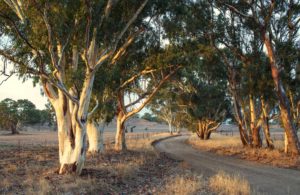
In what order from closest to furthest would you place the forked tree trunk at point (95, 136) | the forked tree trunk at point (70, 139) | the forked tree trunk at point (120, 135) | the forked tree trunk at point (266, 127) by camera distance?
the forked tree trunk at point (70, 139)
the forked tree trunk at point (95, 136)
the forked tree trunk at point (266, 127)
the forked tree trunk at point (120, 135)

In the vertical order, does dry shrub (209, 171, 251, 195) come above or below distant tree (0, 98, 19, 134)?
below

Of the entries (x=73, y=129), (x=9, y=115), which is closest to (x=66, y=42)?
(x=73, y=129)

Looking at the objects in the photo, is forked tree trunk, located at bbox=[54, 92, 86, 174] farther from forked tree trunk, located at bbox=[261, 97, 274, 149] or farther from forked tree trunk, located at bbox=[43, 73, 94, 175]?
forked tree trunk, located at bbox=[261, 97, 274, 149]

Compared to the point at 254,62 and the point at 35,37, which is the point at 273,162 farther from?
the point at 35,37

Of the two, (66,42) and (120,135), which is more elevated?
(66,42)

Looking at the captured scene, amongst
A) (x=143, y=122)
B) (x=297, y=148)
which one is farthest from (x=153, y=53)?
(x=143, y=122)

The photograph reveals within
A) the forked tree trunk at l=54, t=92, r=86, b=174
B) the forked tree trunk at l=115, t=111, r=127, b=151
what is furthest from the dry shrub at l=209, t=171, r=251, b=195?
the forked tree trunk at l=115, t=111, r=127, b=151

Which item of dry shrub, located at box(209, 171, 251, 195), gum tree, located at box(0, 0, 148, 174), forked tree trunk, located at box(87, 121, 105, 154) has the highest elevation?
gum tree, located at box(0, 0, 148, 174)

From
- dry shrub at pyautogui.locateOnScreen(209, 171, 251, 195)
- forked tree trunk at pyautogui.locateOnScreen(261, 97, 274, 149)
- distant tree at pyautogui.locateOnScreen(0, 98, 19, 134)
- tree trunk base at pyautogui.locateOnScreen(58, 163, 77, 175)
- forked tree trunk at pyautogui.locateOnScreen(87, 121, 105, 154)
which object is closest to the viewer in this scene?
dry shrub at pyautogui.locateOnScreen(209, 171, 251, 195)

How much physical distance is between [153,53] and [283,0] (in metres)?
8.33

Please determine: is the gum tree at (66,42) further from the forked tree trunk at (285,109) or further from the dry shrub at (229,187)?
the forked tree trunk at (285,109)

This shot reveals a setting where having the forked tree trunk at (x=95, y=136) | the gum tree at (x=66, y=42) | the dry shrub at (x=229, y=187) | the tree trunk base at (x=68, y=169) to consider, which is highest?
the gum tree at (x=66, y=42)

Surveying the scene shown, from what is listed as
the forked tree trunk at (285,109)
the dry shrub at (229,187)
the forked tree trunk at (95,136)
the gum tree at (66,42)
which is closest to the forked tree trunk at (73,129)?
the gum tree at (66,42)

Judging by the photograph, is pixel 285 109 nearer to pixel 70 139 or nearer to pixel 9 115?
pixel 70 139
